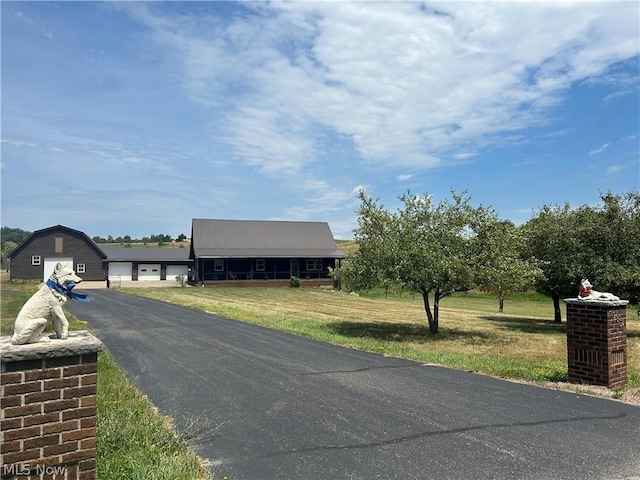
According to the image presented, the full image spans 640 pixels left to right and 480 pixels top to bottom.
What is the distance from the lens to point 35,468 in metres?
3.40

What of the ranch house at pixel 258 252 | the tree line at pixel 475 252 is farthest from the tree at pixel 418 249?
the ranch house at pixel 258 252

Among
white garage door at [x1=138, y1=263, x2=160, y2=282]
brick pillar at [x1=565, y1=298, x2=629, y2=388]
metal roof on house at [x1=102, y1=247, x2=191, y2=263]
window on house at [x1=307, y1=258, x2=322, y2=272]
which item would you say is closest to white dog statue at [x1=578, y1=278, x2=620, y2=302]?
brick pillar at [x1=565, y1=298, x2=629, y2=388]

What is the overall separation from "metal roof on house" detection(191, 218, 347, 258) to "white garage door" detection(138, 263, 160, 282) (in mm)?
7054

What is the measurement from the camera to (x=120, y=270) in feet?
159

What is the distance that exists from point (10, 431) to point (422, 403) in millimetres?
5030

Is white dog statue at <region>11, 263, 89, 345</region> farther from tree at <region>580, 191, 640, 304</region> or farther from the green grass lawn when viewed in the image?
tree at <region>580, 191, 640, 304</region>

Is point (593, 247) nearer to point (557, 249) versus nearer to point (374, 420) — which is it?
point (557, 249)

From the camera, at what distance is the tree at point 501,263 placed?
1449 cm

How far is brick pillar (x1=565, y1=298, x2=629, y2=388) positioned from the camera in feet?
24.8

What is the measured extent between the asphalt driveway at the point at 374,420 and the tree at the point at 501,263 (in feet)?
20.2

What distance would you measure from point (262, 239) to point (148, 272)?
522 inches

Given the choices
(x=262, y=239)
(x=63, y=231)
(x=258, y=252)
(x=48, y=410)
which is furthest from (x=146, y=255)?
(x=48, y=410)

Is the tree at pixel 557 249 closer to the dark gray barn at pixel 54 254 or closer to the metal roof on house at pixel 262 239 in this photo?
the metal roof on house at pixel 262 239

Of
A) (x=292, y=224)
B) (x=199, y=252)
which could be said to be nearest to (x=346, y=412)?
(x=199, y=252)
